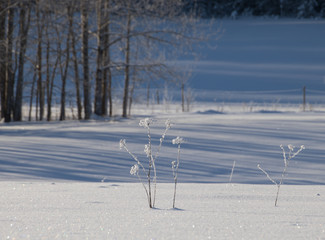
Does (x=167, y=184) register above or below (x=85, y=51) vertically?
below

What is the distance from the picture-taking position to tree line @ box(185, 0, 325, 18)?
40.5 m

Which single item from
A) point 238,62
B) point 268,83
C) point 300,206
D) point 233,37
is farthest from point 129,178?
point 233,37

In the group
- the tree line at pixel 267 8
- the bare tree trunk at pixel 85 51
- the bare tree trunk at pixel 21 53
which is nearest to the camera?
the bare tree trunk at pixel 21 53

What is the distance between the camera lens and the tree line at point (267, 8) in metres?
40.5

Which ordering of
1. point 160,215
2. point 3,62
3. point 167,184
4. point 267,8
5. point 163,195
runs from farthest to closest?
point 267,8 < point 3,62 < point 167,184 < point 163,195 < point 160,215

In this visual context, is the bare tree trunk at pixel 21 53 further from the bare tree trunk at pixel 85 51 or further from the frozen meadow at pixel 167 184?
the frozen meadow at pixel 167 184

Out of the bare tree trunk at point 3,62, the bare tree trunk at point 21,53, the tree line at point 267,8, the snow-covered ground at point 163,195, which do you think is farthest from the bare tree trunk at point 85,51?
the tree line at point 267,8

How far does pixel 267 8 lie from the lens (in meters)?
45.6

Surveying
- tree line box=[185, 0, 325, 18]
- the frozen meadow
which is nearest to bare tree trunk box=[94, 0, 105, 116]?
the frozen meadow

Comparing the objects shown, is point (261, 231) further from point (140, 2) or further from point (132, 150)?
point (140, 2)

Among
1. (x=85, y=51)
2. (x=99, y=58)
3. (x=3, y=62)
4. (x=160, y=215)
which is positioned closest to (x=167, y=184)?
(x=160, y=215)

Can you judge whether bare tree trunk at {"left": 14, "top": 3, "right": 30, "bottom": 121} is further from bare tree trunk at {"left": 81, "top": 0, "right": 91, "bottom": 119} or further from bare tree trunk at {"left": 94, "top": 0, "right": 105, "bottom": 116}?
bare tree trunk at {"left": 94, "top": 0, "right": 105, "bottom": 116}

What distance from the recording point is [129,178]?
5773 millimetres

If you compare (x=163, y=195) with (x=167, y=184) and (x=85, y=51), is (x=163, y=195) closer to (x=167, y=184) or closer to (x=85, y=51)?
(x=167, y=184)
